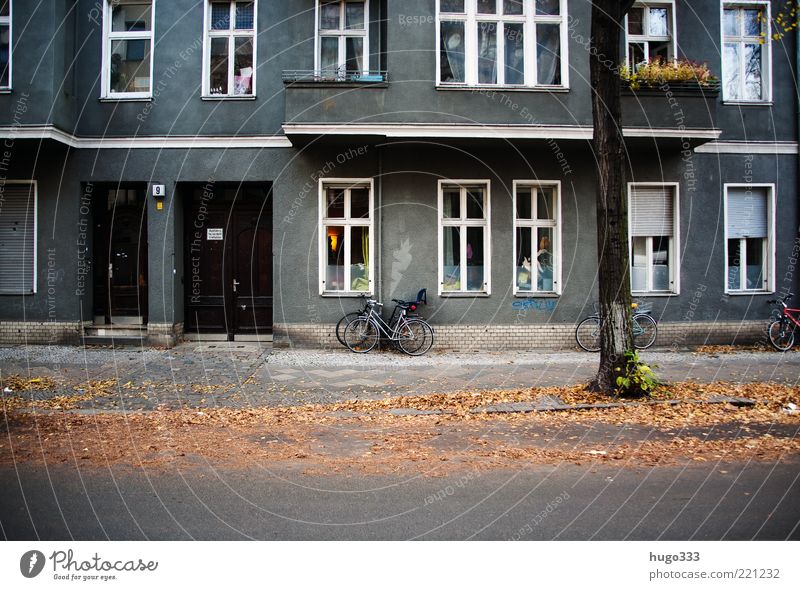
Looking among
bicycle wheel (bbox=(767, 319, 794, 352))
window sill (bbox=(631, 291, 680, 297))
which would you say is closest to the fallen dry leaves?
window sill (bbox=(631, 291, 680, 297))

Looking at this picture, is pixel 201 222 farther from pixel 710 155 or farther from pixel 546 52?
pixel 710 155

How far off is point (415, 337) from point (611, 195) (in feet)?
19.3

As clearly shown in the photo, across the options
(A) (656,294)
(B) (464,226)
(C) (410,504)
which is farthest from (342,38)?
(C) (410,504)

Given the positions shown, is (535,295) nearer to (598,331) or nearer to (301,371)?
(598,331)

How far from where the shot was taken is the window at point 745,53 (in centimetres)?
1432

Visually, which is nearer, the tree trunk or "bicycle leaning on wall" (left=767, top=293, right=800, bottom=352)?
the tree trunk

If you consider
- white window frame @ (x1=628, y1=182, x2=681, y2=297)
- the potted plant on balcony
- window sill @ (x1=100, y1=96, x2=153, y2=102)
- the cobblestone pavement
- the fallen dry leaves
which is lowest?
the fallen dry leaves

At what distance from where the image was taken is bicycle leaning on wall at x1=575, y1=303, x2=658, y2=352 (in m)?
13.3

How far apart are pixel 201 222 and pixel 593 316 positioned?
9526 mm

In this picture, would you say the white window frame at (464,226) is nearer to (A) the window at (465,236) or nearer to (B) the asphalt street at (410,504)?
(A) the window at (465,236)

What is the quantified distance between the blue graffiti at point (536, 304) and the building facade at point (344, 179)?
0.05 meters

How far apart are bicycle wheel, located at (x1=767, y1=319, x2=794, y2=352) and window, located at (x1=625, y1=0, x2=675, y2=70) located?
6.72 m

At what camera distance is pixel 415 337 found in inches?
508

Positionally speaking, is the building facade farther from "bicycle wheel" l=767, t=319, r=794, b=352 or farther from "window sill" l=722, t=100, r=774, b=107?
"bicycle wheel" l=767, t=319, r=794, b=352
